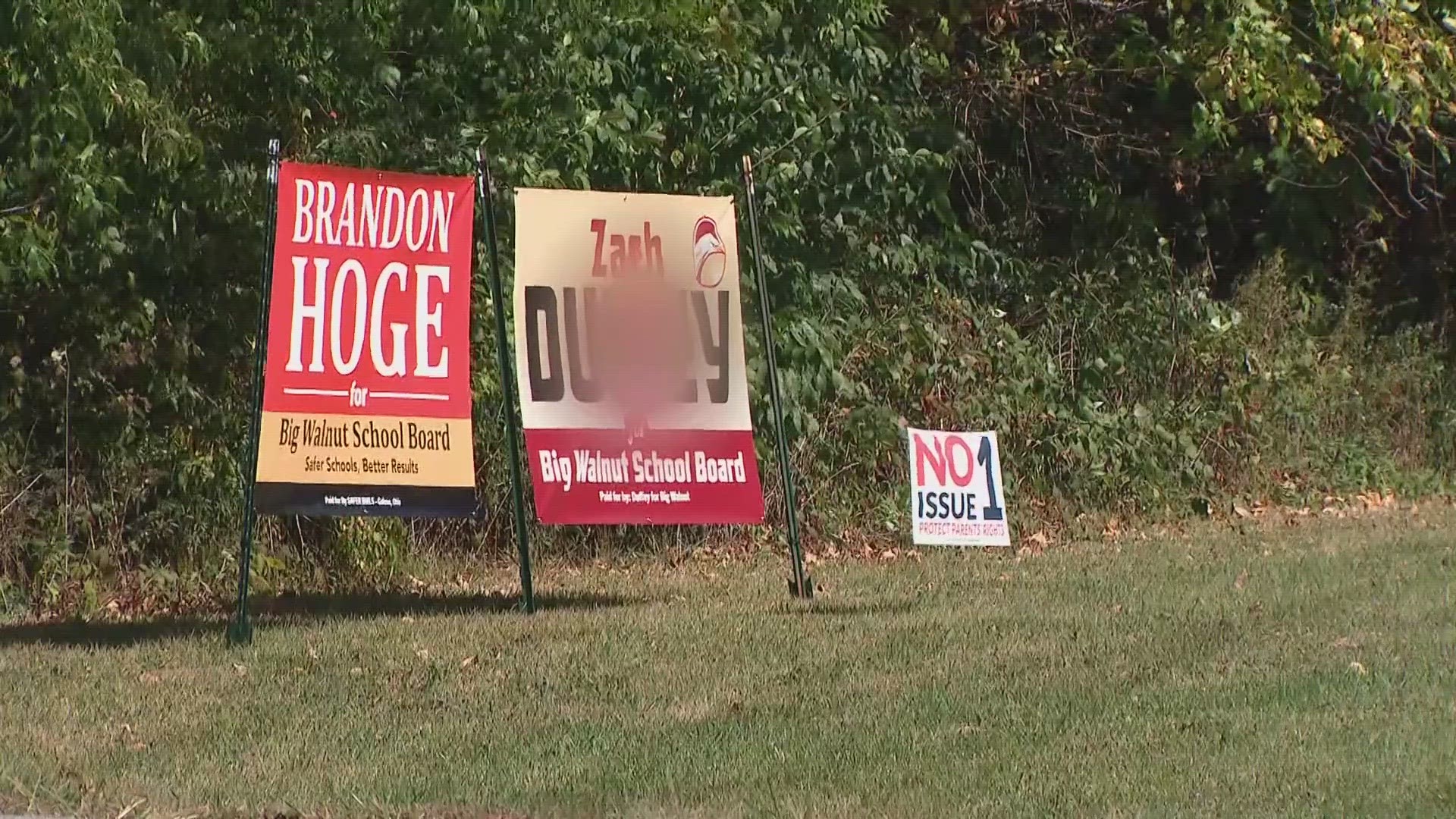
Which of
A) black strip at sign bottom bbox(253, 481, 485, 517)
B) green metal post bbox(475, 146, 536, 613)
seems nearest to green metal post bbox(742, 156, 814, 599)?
green metal post bbox(475, 146, 536, 613)

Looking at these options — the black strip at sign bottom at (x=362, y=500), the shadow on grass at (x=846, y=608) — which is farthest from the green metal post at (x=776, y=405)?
the black strip at sign bottom at (x=362, y=500)

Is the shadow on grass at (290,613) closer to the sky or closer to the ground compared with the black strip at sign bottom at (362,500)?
closer to the ground

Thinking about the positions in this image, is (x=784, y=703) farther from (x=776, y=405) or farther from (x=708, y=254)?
(x=708, y=254)

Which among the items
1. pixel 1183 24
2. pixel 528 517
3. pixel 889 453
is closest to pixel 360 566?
pixel 528 517

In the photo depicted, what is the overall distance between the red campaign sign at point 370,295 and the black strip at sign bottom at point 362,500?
0.38 meters

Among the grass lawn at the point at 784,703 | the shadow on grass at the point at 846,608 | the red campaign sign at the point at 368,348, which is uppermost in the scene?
the red campaign sign at the point at 368,348

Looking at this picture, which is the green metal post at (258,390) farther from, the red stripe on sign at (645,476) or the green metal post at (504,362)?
the red stripe on sign at (645,476)

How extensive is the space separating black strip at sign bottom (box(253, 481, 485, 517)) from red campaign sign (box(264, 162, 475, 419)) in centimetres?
38

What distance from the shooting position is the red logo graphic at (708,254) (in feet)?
35.9

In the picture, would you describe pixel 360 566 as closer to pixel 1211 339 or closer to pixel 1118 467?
pixel 1118 467

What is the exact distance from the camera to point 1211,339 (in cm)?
1805

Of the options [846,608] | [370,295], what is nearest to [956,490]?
[846,608]

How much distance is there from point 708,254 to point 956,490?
1.85 metres

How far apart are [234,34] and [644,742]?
610cm
